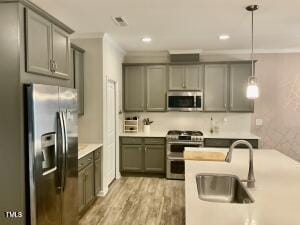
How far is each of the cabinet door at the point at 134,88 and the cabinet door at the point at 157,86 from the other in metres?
0.16

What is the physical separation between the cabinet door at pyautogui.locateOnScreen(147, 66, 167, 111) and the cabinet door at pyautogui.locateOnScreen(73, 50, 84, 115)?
180cm

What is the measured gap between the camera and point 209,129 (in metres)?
6.00

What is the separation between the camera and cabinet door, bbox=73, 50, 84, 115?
4.16 m

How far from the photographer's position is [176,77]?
5.79 metres

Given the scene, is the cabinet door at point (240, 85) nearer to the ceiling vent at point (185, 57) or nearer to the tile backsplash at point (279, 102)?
the tile backsplash at point (279, 102)

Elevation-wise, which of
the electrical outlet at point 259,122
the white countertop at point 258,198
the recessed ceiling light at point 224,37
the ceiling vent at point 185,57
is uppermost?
the recessed ceiling light at point 224,37

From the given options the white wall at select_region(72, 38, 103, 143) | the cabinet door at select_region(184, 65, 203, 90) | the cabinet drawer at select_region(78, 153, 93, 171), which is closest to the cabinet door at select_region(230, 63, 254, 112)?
the cabinet door at select_region(184, 65, 203, 90)

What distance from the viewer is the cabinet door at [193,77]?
5.71 meters

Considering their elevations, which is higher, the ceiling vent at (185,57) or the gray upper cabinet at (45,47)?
the ceiling vent at (185,57)

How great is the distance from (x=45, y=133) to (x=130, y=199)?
2.54m

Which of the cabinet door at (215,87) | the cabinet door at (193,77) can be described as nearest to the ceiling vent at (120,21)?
the cabinet door at (193,77)

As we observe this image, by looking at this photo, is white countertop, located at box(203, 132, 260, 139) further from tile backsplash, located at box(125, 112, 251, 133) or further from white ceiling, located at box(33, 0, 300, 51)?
white ceiling, located at box(33, 0, 300, 51)

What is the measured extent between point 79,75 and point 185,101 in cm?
240

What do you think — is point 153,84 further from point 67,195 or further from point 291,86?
point 67,195
